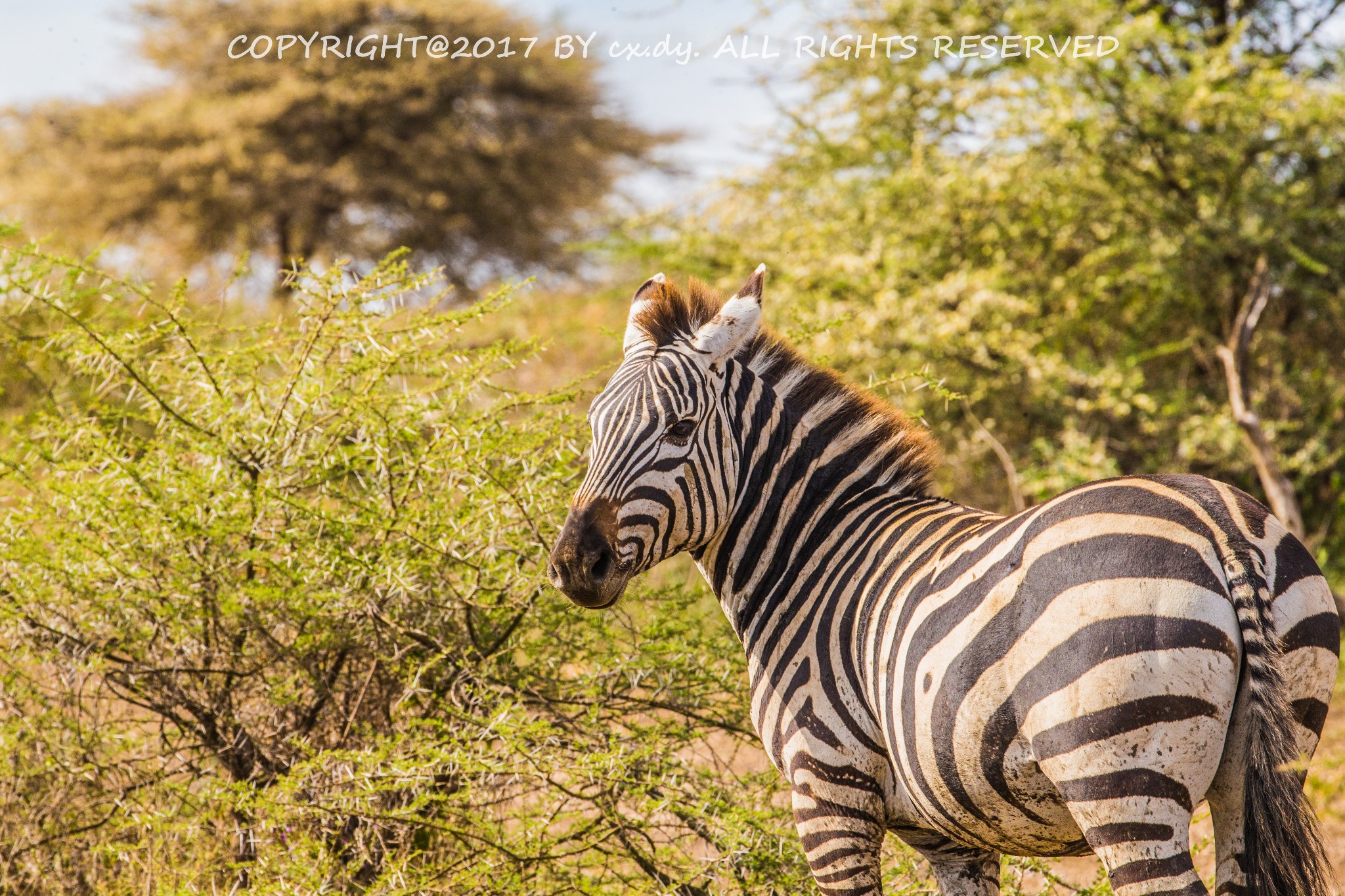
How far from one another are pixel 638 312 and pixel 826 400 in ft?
1.84

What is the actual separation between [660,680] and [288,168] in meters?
16.8

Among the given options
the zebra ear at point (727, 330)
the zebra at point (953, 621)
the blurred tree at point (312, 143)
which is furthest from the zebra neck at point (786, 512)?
the blurred tree at point (312, 143)

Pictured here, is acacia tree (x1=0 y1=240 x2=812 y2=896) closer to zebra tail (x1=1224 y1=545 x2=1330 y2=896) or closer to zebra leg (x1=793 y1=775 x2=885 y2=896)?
zebra leg (x1=793 y1=775 x2=885 y2=896)

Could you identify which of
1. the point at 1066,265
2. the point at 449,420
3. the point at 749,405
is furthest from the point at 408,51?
the point at 749,405

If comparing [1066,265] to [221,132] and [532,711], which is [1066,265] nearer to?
[532,711]

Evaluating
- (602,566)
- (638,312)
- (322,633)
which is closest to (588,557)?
(602,566)

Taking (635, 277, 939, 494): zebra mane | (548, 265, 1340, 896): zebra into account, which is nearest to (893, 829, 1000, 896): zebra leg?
(548, 265, 1340, 896): zebra

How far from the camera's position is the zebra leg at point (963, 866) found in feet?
8.57

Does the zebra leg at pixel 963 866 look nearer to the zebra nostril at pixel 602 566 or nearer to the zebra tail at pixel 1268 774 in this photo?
the zebra tail at pixel 1268 774

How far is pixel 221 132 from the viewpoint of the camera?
1772 cm

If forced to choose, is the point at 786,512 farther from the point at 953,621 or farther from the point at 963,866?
the point at 963,866

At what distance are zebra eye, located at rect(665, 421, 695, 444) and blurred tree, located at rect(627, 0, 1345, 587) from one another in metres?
5.37

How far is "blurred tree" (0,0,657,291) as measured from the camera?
17984mm

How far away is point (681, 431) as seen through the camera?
2506mm
